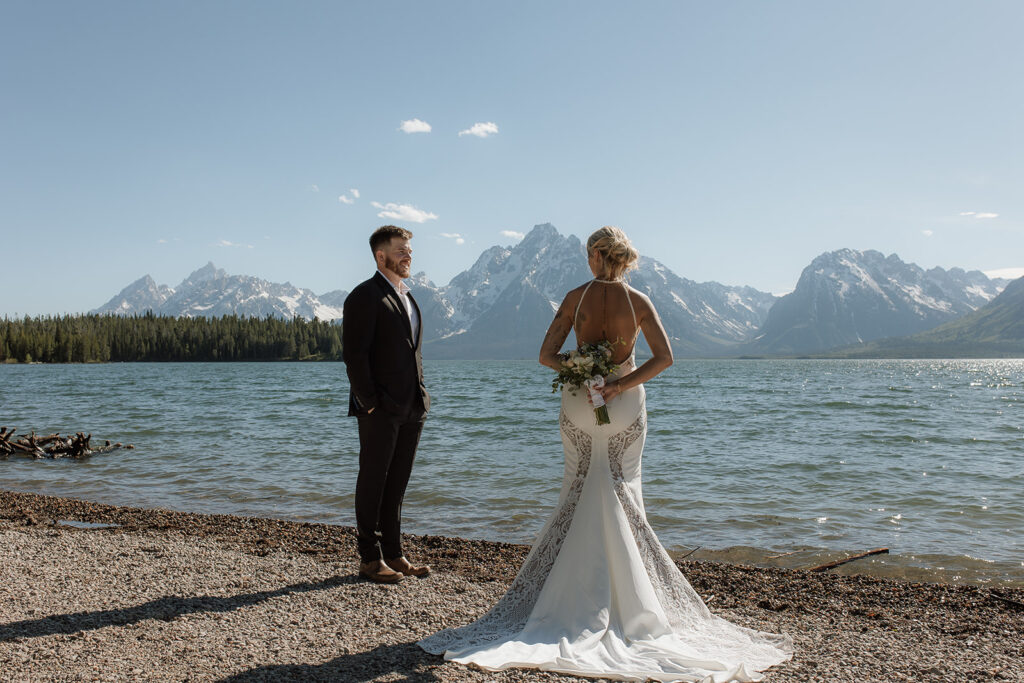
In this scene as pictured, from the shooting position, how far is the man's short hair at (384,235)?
6.83 m

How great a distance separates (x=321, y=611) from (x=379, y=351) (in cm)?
239

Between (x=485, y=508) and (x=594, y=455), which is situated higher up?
(x=594, y=455)

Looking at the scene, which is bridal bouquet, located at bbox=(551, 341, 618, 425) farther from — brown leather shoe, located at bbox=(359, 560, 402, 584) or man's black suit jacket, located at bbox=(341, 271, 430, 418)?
brown leather shoe, located at bbox=(359, 560, 402, 584)

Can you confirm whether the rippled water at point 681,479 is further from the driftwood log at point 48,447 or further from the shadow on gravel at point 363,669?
A: the shadow on gravel at point 363,669

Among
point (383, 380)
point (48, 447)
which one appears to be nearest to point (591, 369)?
point (383, 380)

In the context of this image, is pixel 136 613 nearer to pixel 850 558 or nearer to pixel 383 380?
pixel 383 380

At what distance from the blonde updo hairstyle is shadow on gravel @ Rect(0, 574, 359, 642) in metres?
4.16

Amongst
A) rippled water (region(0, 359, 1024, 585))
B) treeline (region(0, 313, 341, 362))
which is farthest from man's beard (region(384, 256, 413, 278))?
treeline (region(0, 313, 341, 362))

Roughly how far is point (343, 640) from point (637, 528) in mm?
2451

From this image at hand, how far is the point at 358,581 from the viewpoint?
22.8 feet

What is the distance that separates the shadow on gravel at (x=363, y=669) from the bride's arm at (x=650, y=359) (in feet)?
7.78

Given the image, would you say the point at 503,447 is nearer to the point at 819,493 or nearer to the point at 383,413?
the point at 819,493

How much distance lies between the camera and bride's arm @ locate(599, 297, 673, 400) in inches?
210

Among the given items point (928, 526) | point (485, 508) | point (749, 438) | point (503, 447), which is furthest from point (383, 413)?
point (749, 438)
